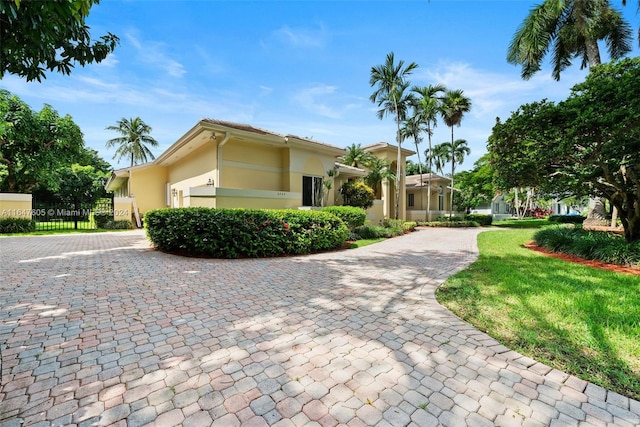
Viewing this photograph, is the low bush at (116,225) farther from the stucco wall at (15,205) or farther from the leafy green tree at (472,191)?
the leafy green tree at (472,191)

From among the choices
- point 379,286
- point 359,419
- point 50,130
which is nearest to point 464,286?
point 379,286

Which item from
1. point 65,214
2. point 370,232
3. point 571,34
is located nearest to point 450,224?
point 370,232

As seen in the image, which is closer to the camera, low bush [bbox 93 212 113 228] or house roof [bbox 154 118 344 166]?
house roof [bbox 154 118 344 166]

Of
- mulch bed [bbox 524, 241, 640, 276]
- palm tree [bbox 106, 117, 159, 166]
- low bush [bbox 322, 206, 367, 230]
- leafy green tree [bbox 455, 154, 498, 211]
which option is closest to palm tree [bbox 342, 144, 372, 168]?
low bush [bbox 322, 206, 367, 230]

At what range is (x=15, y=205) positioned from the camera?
570 inches

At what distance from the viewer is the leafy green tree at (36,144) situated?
15.7 m

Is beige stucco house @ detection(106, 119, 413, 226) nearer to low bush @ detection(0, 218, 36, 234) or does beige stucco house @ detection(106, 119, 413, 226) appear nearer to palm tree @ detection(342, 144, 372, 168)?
palm tree @ detection(342, 144, 372, 168)

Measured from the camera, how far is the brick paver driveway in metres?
2.11

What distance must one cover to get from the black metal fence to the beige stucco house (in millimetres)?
1275

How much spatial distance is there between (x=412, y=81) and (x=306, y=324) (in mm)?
18424

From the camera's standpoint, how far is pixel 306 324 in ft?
12.2

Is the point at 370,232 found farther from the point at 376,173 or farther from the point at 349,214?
the point at 376,173

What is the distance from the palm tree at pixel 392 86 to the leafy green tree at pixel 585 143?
9.29m

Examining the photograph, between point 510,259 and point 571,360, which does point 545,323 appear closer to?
point 571,360
